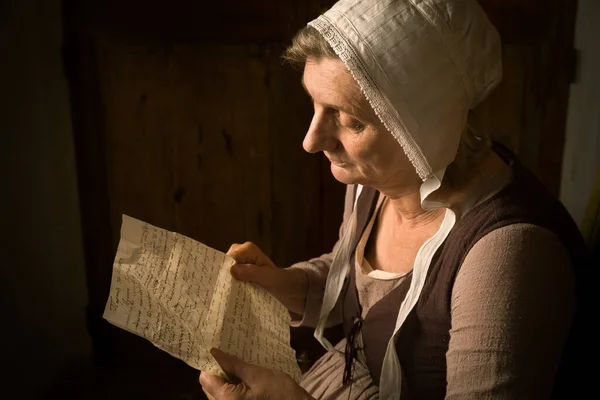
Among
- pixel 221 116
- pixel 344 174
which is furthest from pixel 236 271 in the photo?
pixel 221 116

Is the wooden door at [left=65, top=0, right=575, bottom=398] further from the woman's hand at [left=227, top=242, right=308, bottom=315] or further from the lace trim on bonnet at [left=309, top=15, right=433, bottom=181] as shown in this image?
the lace trim on bonnet at [left=309, top=15, right=433, bottom=181]

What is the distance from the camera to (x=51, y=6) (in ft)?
5.22

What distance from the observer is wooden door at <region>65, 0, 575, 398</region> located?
1.56 metres

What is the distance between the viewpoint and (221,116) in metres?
1.67

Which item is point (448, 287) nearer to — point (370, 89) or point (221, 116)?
point (370, 89)

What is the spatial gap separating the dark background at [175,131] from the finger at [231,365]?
0.77 metres

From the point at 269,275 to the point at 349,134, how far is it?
0.35 meters

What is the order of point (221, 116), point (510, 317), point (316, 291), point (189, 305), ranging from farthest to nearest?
1. point (221, 116)
2. point (316, 291)
3. point (189, 305)
4. point (510, 317)

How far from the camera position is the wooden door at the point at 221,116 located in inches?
61.6

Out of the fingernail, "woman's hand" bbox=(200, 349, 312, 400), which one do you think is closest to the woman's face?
the fingernail

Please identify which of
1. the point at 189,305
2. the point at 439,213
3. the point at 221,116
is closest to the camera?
the point at 189,305

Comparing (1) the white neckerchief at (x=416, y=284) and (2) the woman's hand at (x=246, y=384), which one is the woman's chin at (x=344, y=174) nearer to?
(1) the white neckerchief at (x=416, y=284)

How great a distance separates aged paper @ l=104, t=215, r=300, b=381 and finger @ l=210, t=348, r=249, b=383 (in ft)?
0.05

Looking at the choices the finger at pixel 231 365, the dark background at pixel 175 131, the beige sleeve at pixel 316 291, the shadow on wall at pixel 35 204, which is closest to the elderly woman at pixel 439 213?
the finger at pixel 231 365
